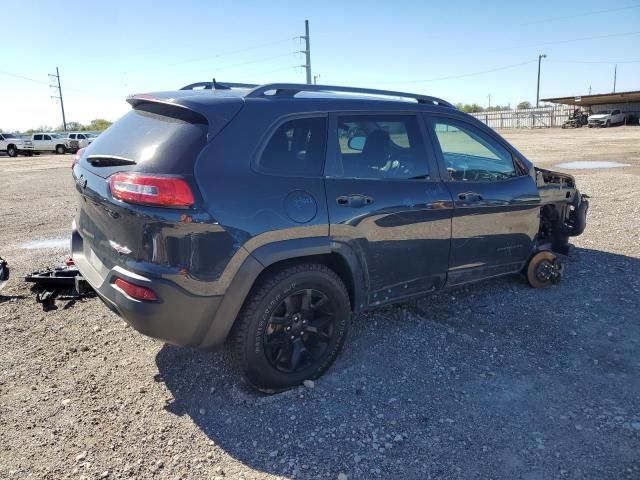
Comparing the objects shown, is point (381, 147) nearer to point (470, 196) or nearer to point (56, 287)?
point (470, 196)

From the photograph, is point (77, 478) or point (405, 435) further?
point (405, 435)

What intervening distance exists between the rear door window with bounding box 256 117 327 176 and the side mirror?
232mm

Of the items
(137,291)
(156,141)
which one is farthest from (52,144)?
(137,291)

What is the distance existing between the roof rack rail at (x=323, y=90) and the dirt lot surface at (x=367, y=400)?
180 centimetres

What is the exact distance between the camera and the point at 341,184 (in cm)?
330

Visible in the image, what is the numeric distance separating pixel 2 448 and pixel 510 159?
4335mm

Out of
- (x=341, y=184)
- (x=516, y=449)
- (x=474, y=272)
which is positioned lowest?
(x=516, y=449)

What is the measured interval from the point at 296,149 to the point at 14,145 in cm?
4261

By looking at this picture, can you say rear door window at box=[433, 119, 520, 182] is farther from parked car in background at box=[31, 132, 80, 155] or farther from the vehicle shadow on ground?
parked car in background at box=[31, 132, 80, 155]

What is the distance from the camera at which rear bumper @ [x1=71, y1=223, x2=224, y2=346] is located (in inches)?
108

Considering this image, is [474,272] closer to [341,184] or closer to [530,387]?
[530,387]

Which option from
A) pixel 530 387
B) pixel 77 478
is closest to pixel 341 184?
pixel 530 387

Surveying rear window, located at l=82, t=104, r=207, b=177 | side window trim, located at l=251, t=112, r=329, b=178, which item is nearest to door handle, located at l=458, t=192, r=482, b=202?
side window trim, located at l=251, t=112, r=329, b=178

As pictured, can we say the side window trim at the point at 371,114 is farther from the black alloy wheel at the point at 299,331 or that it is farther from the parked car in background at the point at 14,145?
the parked car in background at the point at 14,145
